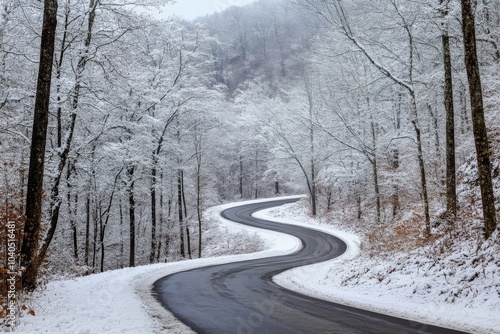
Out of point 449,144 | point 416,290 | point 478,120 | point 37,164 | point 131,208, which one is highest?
point 478,120

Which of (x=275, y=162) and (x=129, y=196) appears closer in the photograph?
(x=129, y=196)

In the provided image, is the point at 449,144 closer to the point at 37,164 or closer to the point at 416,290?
the point at 416,290

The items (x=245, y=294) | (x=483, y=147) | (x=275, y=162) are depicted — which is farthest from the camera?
(x=275, y=162)

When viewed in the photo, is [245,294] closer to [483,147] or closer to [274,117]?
[483,147]

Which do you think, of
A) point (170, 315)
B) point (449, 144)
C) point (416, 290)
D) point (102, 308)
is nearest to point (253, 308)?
point (170, 315)

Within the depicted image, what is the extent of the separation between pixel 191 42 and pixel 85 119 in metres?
13.4

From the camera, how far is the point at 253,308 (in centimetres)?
820

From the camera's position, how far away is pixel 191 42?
84.4 ft

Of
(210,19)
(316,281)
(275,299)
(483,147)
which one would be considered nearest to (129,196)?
(316,281)

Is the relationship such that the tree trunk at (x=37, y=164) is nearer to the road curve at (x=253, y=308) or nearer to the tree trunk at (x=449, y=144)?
the road curve at (x=253, y=308)

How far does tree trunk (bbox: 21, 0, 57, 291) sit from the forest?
0.15 ft

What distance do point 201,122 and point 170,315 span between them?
2025cm

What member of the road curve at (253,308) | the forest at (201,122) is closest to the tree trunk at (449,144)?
the forest at (201,122)

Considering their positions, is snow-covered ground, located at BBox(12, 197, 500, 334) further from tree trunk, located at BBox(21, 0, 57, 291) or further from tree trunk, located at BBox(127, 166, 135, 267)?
tree trunk, located at BBox(127, 166, 135, 267)
